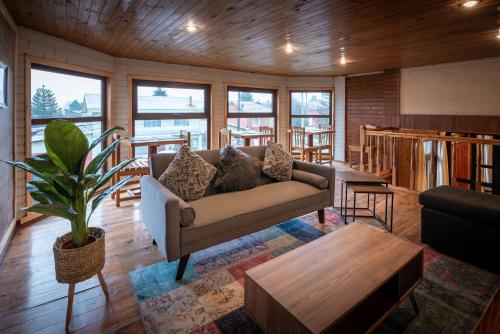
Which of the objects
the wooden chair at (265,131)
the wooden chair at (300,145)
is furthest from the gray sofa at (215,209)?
the wooden chair at (265,131)

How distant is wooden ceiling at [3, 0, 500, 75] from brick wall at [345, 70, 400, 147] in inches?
55.6

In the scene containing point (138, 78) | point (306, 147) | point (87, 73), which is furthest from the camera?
point (306, 147)

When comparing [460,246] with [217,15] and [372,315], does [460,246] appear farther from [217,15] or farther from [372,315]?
[217,15]

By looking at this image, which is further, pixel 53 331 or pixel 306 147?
pixel 306 147

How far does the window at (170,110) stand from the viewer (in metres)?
5.33

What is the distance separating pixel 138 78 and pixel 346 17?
Result: 3.72 meters

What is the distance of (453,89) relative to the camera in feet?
18.4

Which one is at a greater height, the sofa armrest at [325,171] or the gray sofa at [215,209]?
the sofa armrest at [325,171]

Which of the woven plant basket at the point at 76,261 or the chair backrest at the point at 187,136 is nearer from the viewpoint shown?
the woven plant basket at the point at 76,261

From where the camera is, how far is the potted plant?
1650 mm

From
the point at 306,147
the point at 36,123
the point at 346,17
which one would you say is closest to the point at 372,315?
the point at 346,17

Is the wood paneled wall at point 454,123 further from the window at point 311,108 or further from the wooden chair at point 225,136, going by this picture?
the wooden chair at point 225,136

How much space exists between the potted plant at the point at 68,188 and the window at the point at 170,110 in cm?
359

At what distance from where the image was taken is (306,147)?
240 inches
